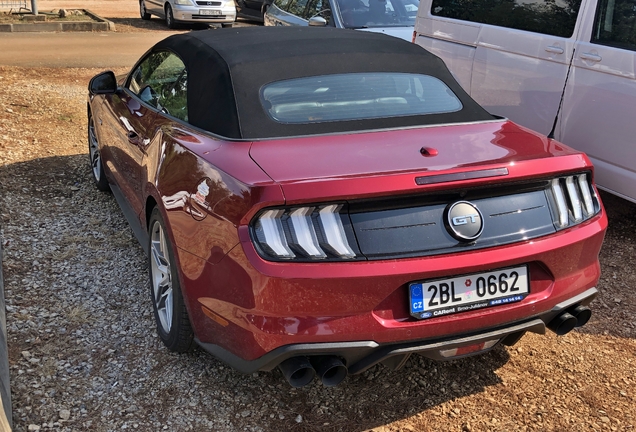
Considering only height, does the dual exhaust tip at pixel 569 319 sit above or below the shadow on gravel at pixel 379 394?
above

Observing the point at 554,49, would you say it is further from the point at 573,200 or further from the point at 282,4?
the point at 282,4

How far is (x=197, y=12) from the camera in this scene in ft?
54.9

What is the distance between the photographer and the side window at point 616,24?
4707mm

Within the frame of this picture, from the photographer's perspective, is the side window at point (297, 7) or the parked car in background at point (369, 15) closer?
the parked car in background at point (369, 15)

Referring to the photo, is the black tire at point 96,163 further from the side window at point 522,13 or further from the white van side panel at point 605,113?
the white van side panel at point 605,113

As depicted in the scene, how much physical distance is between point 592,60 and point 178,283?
3488 millimetres

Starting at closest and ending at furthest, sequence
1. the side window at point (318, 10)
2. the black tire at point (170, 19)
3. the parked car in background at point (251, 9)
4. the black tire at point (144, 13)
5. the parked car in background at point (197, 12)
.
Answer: the side window at point (318, 10) < the parked car in background at point (197, 12) < the black tire at point (170, 19) < the parked car in background at point (251, 9) < the black tire at point (144, 13)

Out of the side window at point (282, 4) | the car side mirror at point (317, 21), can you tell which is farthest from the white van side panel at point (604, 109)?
the side window at point (282, 4)

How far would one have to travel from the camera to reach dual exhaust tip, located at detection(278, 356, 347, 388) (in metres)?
2.64

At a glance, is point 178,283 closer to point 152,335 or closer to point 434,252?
point 152,335

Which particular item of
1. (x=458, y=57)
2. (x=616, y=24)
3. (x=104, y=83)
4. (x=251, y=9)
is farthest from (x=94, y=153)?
(x=251, y=9)

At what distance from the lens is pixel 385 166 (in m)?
2.72

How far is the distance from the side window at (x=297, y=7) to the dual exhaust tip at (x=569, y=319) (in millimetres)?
7204

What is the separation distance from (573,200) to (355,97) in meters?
1.19
